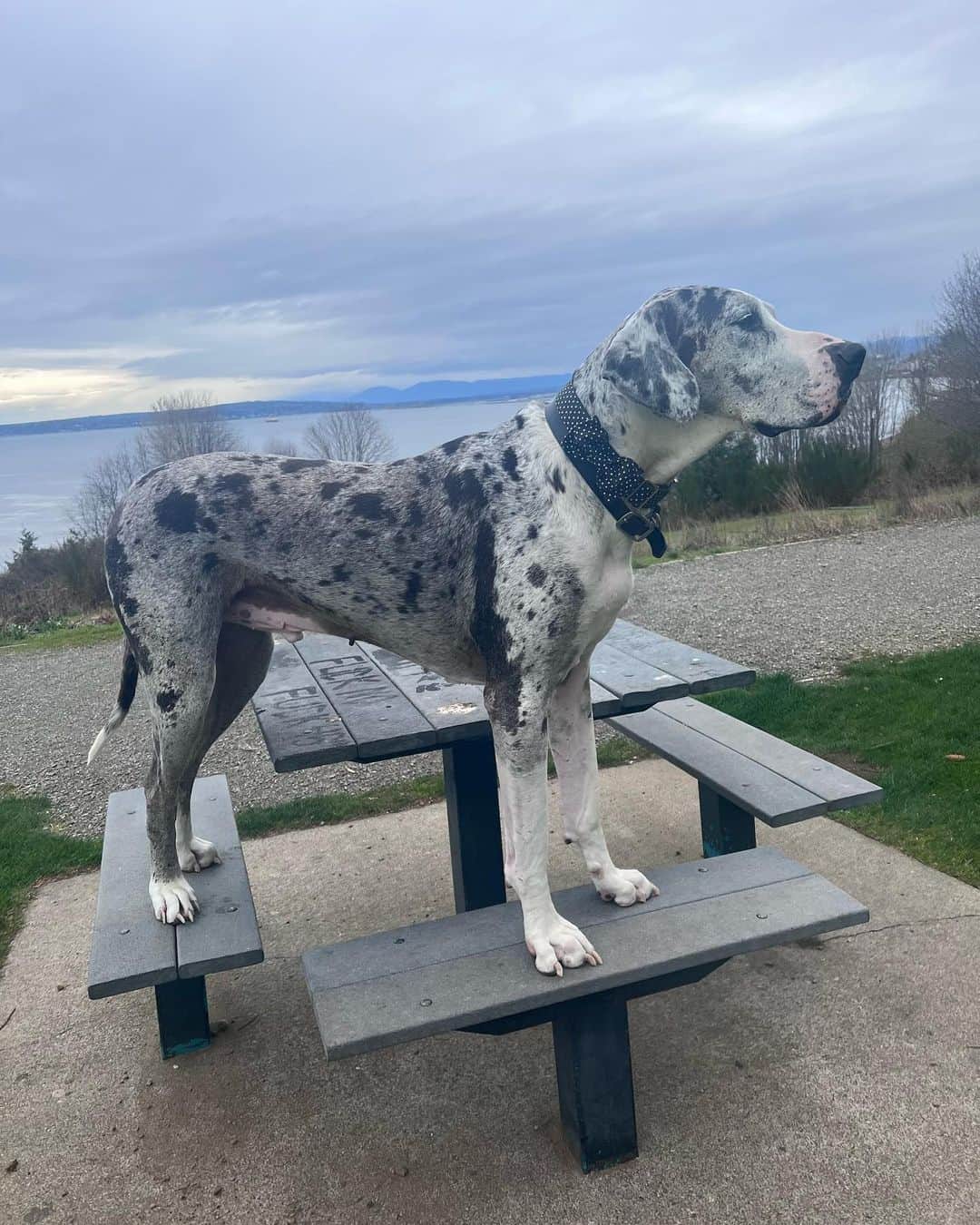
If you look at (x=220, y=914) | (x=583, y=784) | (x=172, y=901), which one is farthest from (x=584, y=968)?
(x=172, y=901)

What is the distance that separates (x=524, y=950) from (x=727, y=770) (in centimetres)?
148

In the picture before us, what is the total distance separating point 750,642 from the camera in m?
8.56

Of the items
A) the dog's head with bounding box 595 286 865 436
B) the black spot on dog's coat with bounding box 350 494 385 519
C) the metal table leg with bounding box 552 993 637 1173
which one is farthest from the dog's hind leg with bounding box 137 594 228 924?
the dog's head with bounding box 595 286 865 436

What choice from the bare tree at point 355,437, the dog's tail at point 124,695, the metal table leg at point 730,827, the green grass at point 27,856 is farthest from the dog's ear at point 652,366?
the bare tree at point 355,437

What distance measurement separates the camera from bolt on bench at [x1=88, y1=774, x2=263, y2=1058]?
9.60 ft

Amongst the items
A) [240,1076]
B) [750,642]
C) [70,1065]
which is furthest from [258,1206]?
[750,642]

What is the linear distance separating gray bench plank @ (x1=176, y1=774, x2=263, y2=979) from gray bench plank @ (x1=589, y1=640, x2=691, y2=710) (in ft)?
4.91

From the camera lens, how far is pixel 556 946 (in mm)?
2674

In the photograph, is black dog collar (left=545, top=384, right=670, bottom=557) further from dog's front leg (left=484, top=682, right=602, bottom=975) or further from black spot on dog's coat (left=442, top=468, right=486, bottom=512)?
dog's front leg (left=484, top=682, right=602, bottom=975)

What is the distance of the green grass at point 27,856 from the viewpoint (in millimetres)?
4656

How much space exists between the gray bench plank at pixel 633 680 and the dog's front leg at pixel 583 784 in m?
0.68

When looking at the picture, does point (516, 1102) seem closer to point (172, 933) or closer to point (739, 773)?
point (172, 933)

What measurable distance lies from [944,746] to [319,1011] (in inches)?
166

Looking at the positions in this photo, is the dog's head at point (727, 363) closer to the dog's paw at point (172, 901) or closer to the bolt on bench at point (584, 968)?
the bolt on bench at point (584, 968)
